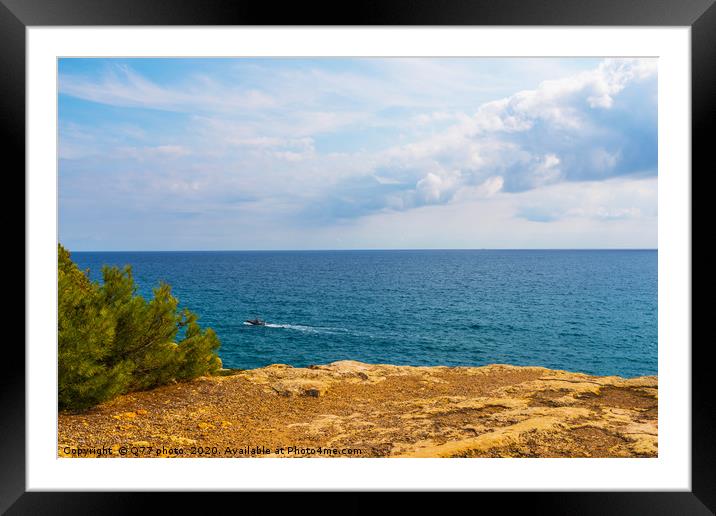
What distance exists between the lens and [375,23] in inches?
63.5

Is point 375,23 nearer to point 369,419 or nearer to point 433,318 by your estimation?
point 369,419

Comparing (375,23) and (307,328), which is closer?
(375,23)

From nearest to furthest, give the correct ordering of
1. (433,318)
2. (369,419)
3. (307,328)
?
(369,419) < (307,328) < (433,318)

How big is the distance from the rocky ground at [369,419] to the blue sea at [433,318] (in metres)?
9.09

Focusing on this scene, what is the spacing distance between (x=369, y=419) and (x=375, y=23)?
2.15 metres

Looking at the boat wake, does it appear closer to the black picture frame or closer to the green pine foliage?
the green pine foliage

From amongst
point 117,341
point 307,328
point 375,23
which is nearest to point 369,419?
point 117,341

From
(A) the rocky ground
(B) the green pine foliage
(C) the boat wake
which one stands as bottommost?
(C) the boat wake

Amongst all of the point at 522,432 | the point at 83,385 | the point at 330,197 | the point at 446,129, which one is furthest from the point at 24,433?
the point at 330,197

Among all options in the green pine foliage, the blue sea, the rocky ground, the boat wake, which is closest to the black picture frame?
the rocky ground

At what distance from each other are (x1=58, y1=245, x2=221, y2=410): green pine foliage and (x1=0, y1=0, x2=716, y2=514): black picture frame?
78 cm

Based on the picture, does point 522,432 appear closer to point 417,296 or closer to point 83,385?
point 83,385

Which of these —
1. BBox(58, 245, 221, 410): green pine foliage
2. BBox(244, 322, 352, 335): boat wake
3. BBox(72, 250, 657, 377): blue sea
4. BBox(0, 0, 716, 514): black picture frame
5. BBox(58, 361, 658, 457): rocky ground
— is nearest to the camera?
BBox(0, 0, 716, 514): black picture frame

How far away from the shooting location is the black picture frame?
160cm
